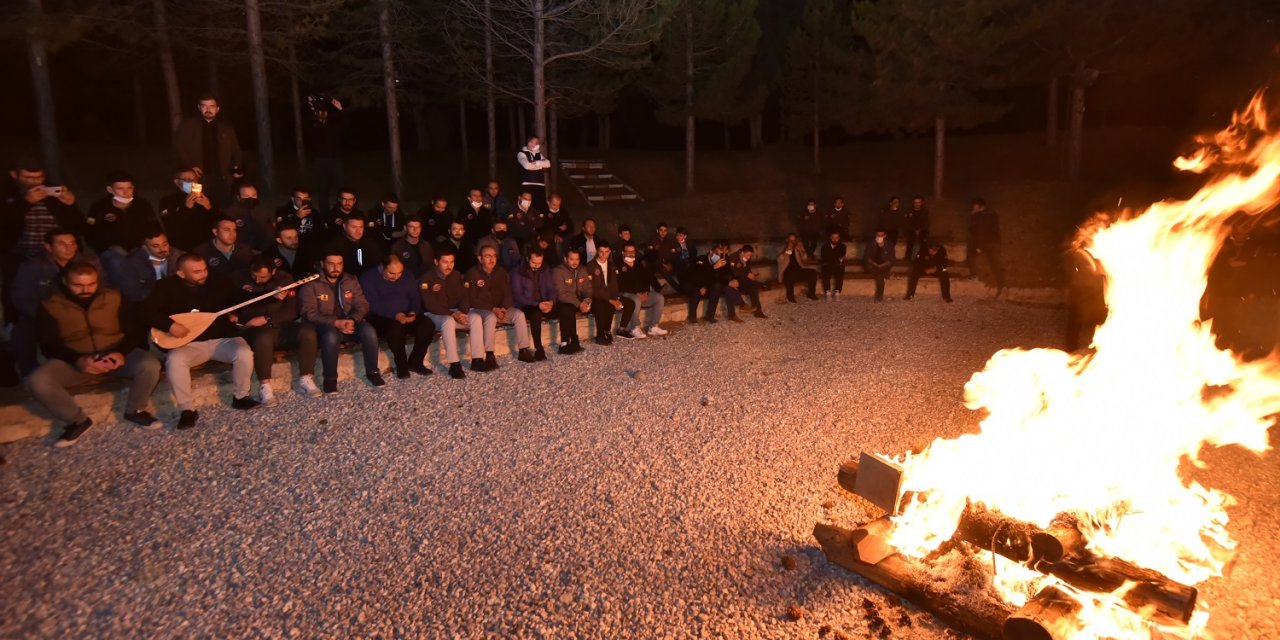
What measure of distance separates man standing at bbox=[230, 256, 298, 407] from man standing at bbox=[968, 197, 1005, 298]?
13.6 meters

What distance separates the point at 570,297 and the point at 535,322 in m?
0.80

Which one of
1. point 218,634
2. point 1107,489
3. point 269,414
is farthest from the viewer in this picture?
point 269,414

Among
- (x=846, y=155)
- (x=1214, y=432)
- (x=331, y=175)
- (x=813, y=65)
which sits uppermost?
(x=813, y=65)

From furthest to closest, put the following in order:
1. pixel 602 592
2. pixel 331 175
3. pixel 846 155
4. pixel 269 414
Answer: pixel 846 155 → pixel 331 175 → pixel 269 414 → pixel 602 592

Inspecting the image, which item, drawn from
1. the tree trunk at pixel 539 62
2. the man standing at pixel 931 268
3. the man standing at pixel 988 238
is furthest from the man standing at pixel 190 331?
the man standing at pixel 988 238

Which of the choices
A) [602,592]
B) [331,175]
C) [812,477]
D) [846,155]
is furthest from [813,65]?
[602,592]

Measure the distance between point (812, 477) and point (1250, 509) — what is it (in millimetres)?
3521

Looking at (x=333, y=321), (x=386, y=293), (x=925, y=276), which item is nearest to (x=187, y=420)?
(x=333, y=321)

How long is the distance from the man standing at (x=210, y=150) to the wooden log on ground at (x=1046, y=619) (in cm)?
1081

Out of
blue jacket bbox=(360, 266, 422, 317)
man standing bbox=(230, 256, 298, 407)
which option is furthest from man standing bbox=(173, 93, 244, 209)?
blue jacket bbox=(360, 266, 422, 317)

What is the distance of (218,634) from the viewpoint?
4227 millimetres

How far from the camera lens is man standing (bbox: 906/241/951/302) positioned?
14797 millimetres

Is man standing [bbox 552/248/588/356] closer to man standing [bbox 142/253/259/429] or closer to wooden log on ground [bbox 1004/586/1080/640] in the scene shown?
man standing [bbox 142/253/259/429]

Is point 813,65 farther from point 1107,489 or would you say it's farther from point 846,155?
point 1107,489
